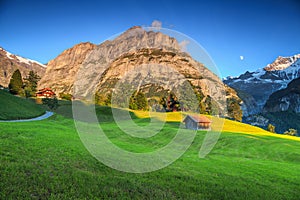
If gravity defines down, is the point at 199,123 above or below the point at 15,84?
below

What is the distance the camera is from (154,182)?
13.6 meters

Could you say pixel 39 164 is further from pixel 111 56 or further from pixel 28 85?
pixel 28 85

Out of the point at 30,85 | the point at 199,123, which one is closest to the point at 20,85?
the point at 30,85

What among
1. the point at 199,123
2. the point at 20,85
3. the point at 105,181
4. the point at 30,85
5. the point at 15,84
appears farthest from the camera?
the point at 30,85

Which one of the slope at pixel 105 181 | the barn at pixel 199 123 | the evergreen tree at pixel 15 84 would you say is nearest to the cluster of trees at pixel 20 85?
the evergreen tree at pixel 15 84

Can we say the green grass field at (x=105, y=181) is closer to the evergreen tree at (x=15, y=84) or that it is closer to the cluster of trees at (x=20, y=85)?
the evergreen tree at (x=15, y=84)

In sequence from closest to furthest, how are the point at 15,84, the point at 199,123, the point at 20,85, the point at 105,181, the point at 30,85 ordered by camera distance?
1. the point at 105,181
2. the point at 199,123
3. the point at 15,84
4. the point at 20,85
5. the point at 30,85

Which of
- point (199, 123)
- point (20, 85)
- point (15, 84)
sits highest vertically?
point (15, 84)

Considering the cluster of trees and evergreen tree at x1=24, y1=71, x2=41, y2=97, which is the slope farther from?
evergreen tree at x1=24, y1=71, x2=41, y2=97

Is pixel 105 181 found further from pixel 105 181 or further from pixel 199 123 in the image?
pixel 199 123

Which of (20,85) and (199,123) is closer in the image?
(199,123)

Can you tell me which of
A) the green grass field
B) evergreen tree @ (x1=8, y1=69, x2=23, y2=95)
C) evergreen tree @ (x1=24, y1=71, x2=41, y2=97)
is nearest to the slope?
the green grass field

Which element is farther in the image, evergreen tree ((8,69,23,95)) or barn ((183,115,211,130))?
evergreen tree ((8,69,23,95))

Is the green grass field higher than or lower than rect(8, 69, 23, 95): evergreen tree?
lower
